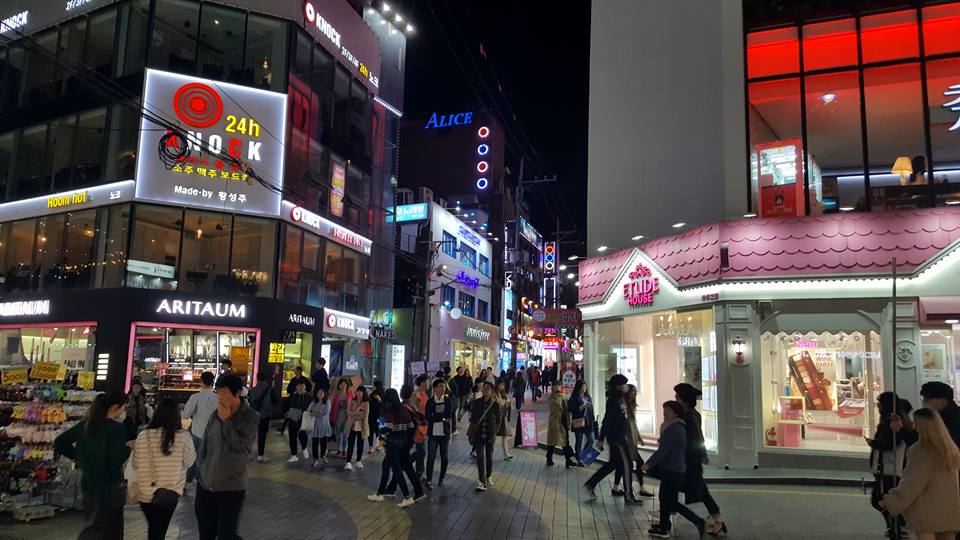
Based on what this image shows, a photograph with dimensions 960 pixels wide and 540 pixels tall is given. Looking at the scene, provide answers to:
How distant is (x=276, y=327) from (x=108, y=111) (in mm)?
8989

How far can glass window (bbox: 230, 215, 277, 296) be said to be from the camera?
2291 centimetres

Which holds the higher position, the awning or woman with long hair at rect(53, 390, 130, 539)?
the awning

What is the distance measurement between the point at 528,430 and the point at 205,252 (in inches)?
506

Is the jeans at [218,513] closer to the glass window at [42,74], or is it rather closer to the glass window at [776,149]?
the glass window at [776,149]

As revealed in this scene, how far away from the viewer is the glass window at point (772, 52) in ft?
49.4

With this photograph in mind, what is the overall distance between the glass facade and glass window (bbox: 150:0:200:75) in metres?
17.5

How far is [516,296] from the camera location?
59.6 metres

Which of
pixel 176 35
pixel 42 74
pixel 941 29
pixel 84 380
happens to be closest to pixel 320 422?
pixel 84 380

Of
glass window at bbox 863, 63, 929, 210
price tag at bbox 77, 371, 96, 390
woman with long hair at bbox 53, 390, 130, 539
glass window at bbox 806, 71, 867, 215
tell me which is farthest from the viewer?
glass window at bbox 806, 71, 867, 215

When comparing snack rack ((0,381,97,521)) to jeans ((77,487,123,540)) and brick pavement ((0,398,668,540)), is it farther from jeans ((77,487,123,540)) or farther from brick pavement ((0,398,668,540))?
jeans ((77,487,123,540))

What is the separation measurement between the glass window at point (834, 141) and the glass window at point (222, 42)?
1766 cm

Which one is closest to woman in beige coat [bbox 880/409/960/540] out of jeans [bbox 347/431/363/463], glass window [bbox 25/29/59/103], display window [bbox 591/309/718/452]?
display window [bbox 591/309/718/452]

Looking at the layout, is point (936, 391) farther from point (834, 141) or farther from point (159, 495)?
point (834, 141)

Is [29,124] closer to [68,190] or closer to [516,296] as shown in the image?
[68,190]
